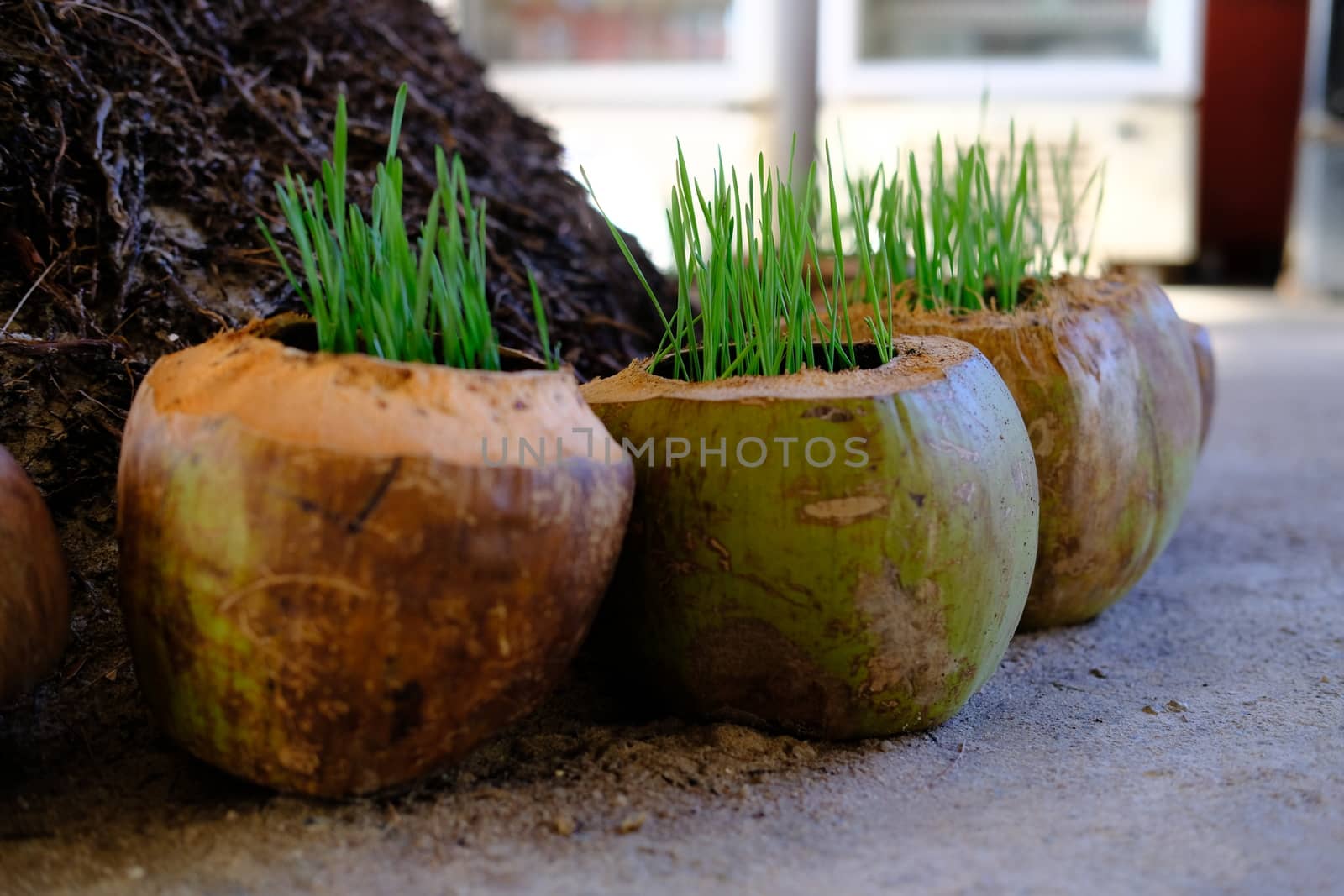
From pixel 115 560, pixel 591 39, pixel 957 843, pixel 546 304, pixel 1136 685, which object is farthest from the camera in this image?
pixel 591 39

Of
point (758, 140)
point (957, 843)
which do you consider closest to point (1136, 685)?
point (957, 843)

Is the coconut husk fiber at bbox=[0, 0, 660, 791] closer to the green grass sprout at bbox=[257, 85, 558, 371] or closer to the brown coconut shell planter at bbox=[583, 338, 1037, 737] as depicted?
the green grass sprout at bbox=[257, 85, 558, 371]

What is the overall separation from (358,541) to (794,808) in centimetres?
53

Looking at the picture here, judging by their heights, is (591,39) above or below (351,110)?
above

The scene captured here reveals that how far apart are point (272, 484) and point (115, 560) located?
57cm

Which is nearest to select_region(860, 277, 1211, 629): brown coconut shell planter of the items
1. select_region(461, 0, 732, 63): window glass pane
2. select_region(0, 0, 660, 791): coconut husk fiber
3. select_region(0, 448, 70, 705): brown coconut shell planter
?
select_region(0, 0, 660, 791): coconut husk fiber

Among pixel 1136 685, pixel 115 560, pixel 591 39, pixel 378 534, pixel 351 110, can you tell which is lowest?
pixel 1136 685

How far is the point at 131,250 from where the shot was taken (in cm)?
164

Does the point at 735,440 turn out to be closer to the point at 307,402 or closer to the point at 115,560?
the point at 307,402

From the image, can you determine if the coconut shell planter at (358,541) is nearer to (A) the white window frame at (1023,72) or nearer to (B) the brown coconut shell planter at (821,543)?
(B) the brown coconut shell planter at (821,543)

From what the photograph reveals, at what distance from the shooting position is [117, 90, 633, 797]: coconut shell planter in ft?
3.46

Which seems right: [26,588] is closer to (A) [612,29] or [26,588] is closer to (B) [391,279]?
(B) [391,279]

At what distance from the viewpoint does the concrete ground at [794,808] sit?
1.09 metres

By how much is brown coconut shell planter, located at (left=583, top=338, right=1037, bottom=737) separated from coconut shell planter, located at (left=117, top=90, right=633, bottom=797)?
140 mm
